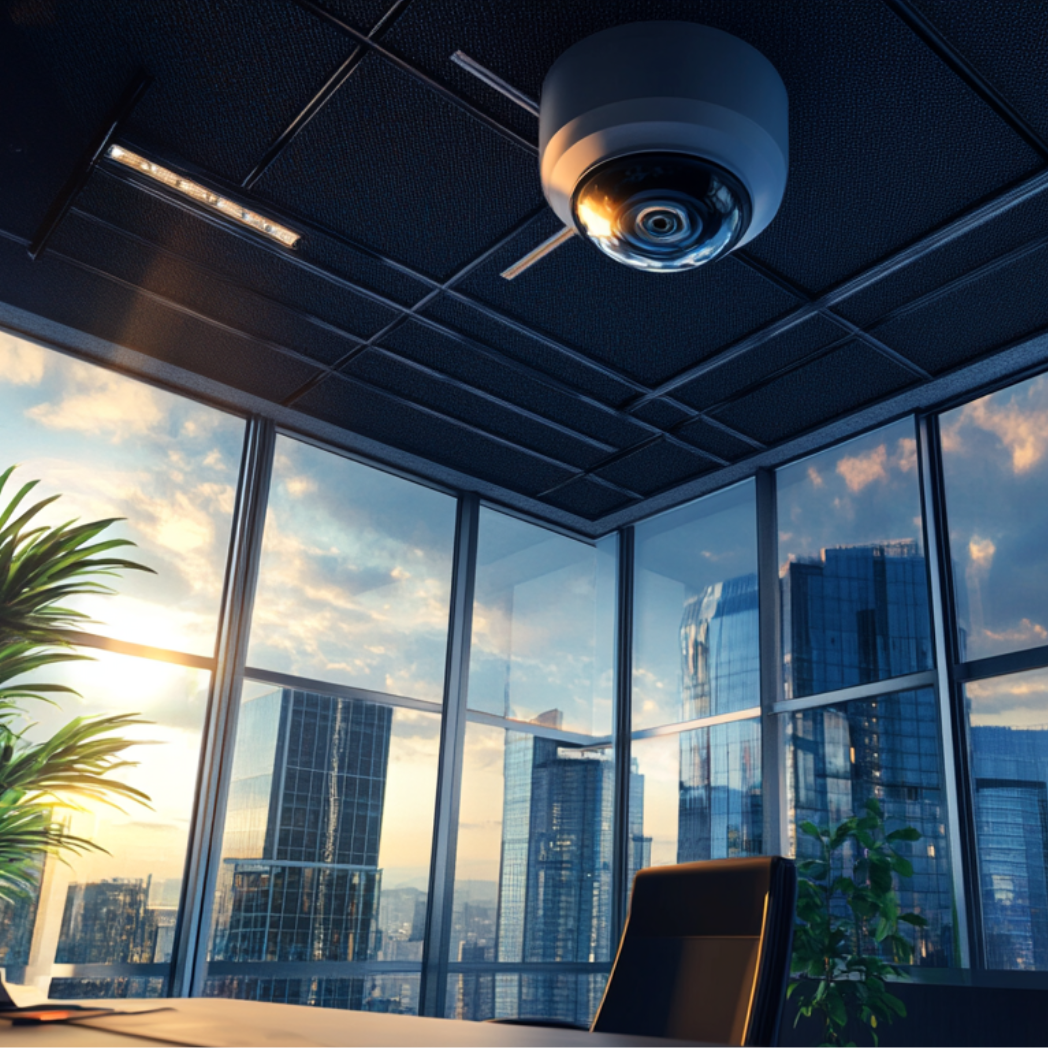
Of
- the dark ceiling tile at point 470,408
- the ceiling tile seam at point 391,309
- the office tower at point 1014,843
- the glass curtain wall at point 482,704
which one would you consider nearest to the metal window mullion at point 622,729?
the glass curtain wall at point 482,704

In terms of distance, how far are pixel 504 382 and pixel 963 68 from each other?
8.30 ft

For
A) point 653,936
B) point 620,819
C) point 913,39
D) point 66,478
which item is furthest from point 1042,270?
point 66,478

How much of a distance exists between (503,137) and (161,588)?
286 cm

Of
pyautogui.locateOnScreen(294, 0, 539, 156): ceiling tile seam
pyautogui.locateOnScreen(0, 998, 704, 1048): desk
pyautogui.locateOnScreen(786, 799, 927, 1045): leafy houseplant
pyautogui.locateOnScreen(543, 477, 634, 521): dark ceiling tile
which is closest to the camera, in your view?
pyautogui.locateOnScreen(0, 998, 704, 1048): desk

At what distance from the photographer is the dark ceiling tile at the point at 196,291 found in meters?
4.14

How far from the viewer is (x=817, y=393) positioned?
4969 millimetres

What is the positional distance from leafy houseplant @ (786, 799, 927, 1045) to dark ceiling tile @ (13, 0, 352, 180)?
3760mm

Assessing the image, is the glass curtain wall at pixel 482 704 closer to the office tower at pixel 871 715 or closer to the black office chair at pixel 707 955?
the office tower at pixel 871 715

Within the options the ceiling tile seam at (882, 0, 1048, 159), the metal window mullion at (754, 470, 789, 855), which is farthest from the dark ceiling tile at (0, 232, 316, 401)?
the ceiling tile seam at (882, 0, 1048, 159)

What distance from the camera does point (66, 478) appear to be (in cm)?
473

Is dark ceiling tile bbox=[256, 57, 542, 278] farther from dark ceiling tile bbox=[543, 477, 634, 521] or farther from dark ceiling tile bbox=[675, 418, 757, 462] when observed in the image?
dark ceiling tile bbox=[543, 477, 634, 521]

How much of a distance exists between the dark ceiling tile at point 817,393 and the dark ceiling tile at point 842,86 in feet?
3.13

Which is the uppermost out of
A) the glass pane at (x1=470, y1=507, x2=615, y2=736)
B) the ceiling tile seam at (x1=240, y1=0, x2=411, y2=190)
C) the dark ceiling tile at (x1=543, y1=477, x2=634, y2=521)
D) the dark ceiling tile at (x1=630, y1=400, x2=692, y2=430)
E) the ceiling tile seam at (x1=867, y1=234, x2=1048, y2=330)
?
the ceiling tile seam at (x1=240, y1=0, x2=411, y2=190)

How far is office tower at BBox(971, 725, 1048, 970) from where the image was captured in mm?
4102
